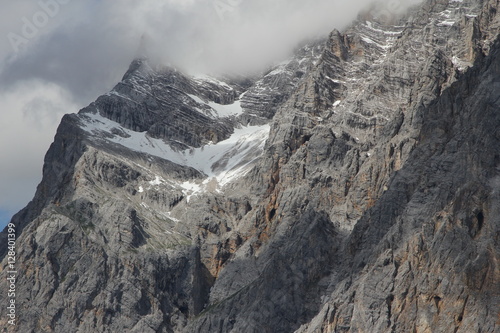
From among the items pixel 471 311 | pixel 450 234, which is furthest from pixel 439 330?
pixel 450 234

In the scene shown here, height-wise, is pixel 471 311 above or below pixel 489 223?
below

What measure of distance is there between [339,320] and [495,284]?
30.5 meters

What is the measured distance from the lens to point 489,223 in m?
192

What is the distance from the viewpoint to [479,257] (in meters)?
185

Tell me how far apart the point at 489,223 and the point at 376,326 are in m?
25.8

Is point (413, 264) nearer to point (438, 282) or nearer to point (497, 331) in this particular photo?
point (438, 282)

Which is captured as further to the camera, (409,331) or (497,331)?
(409,331)

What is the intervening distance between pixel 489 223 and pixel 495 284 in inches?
531

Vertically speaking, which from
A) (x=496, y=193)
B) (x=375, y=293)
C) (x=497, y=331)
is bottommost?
(x=497, y=331)

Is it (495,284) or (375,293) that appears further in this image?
(375,293)

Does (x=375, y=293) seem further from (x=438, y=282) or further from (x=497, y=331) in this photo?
(x=497, y=331)

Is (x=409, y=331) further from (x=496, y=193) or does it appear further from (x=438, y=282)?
(x=496, y=193)

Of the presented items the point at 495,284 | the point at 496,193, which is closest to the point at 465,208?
→ the point at 496,193

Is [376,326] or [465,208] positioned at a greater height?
[465,208]
